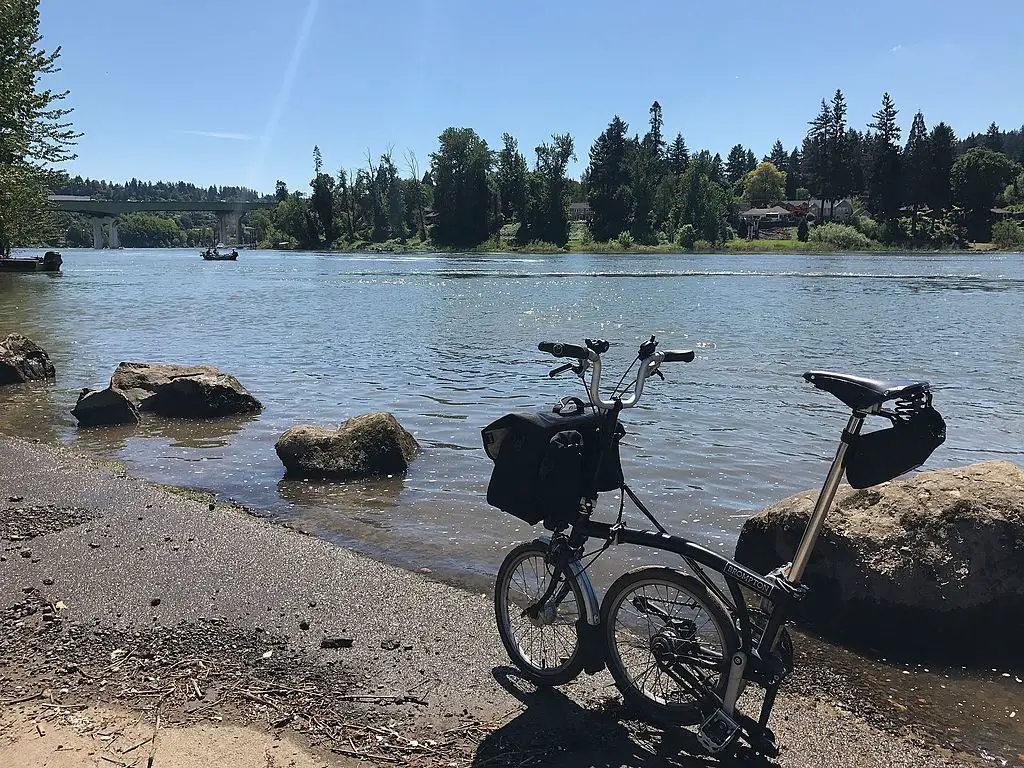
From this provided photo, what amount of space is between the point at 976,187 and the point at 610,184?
202 feet

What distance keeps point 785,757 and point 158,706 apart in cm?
309

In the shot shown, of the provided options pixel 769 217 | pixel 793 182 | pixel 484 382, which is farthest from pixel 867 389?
pixel 793 182

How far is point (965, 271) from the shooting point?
67125mm

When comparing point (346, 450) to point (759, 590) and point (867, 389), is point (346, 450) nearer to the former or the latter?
point (759, 590)

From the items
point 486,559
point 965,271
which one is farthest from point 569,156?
point 486,559

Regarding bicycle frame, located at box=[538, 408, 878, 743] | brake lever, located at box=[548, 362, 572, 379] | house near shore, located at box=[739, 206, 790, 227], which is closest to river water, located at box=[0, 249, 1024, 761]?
brake lever, located at box=[548, 362, 572, 379]

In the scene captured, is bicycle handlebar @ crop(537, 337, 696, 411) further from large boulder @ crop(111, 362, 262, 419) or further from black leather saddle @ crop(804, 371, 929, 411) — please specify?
large boulder @ crop(111, 362, 262, 419)

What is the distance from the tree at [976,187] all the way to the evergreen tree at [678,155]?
6267cm

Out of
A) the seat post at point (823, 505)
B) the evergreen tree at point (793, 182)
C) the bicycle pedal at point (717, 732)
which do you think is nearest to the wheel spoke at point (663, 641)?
the bicycle pedal at point (717, 732)

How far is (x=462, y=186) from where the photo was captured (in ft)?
483

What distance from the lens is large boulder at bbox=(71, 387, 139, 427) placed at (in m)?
12.4

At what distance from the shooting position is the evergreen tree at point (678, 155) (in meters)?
184

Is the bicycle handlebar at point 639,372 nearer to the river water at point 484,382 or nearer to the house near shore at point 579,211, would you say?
the river water at point 484,382

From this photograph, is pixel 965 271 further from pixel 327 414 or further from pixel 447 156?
pixel 447 156
